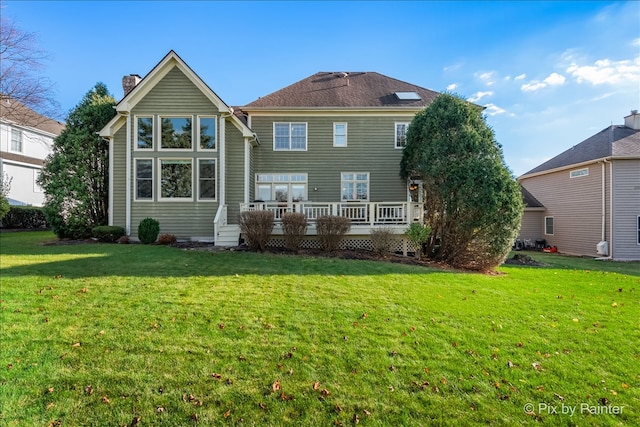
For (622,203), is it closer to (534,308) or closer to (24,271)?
(534,308)

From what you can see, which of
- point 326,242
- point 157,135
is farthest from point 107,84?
point 326,242

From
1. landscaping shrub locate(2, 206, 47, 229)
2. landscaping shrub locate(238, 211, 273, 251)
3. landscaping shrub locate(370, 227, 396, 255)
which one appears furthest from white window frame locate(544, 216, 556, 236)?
landscaping shrub locate(2, 206, 47, 229)

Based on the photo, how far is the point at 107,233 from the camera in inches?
460

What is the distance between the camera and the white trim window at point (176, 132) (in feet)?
42.2

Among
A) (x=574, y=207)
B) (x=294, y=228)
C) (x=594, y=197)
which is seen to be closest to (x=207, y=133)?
(x=294, y=228)

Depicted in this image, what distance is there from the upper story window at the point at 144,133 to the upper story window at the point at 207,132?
2.10 meters

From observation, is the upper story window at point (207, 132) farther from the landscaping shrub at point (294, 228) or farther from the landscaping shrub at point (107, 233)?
the landscaping shrub at point (294, 228)

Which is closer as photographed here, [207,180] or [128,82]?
[207,180]

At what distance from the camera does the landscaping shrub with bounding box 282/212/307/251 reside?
10266 mm

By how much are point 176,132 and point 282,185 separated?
522 cm

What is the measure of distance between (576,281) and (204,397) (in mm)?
9511

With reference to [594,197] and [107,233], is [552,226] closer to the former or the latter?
[594,197]

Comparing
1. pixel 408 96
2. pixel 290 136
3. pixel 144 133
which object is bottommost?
pixel 144 133

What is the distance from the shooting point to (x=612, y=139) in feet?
54.2
